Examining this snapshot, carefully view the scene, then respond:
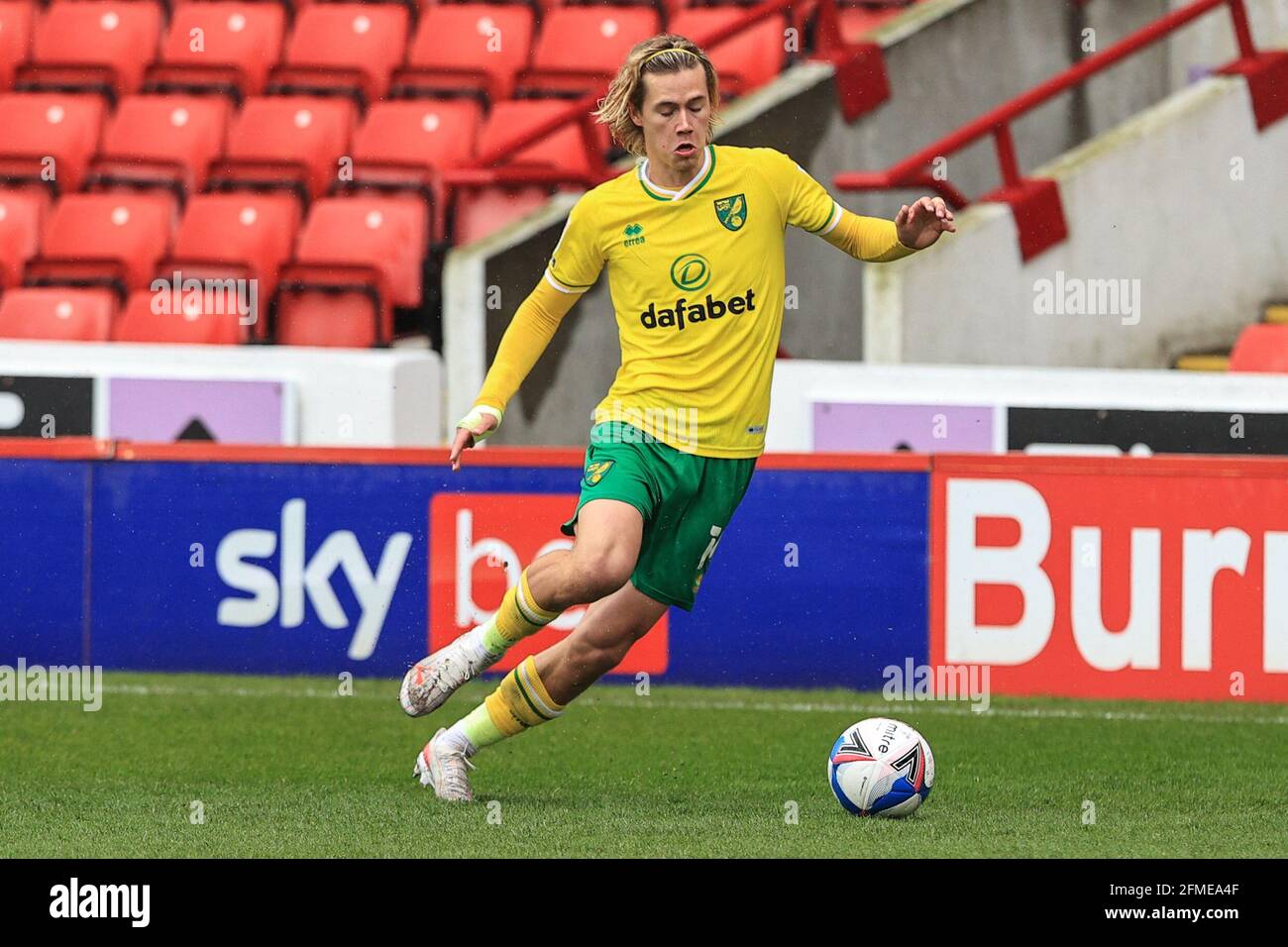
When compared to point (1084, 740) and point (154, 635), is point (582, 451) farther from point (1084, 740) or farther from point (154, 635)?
point (1084, 740)

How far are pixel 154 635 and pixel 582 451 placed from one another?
2070mm

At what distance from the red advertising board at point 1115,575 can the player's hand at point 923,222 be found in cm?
343

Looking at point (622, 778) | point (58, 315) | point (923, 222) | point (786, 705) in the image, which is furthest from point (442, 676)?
point (58, 315)

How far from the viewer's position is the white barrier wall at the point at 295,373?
11594 mm

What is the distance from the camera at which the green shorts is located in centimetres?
662

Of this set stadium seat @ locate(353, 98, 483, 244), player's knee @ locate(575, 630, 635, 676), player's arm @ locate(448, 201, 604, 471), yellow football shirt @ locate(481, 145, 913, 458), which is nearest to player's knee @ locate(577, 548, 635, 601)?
player's knee @ locate(575, 630, 635, 676)

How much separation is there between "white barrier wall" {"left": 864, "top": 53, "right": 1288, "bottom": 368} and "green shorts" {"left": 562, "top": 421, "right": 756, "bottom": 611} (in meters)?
5.71

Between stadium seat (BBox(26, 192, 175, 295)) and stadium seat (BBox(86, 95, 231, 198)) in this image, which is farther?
stadium seat (BBox(86, 95, 231, 198))

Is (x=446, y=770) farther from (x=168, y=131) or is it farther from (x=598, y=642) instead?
(x=168, y=131)

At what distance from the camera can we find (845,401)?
11.2 m

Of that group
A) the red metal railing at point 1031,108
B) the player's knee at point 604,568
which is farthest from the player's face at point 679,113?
the red metal railing at point 1031,108

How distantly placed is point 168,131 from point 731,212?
887 cm
